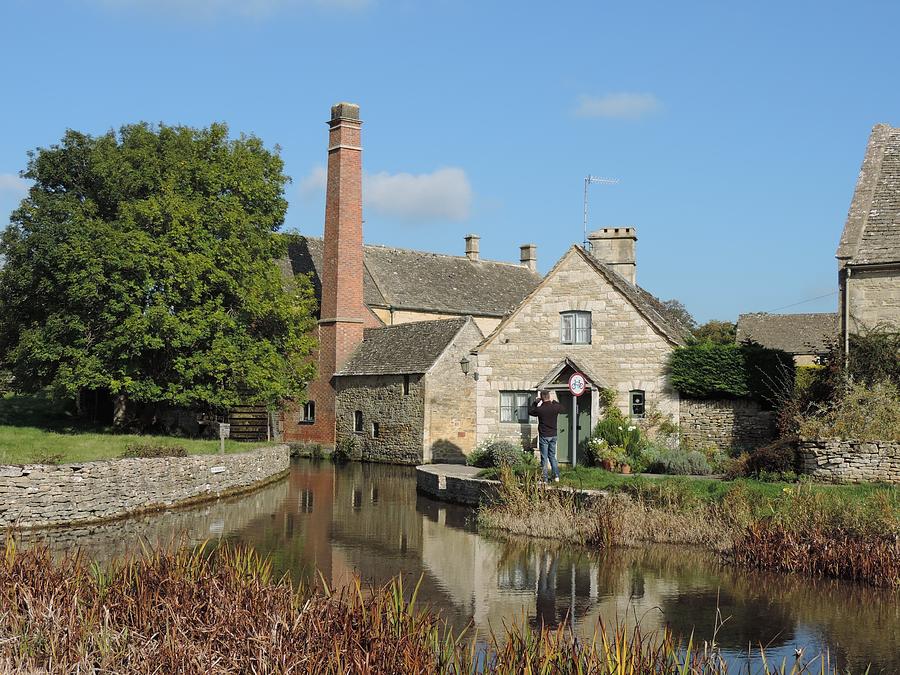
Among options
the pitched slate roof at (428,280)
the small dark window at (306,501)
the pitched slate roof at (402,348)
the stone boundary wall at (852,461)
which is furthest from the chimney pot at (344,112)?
the stone boundary wall at (852,461)

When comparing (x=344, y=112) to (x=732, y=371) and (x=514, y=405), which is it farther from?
(x=732, y=371)

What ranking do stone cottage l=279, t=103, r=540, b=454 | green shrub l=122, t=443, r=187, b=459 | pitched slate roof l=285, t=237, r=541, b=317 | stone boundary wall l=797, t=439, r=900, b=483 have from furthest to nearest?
1. pitched slate roof l=285, t=237, r=541, b=317
2. stone cottage l=279, t=103, r=540, b=454
3. green shrub l=122, t=443, r=187, b=459
4. stone boundary wall l=797, t=439, r=900, b=483

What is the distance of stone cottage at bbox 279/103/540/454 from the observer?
38.2 meters

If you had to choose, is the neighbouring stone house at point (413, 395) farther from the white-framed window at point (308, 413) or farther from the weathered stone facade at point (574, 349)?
the weathered stone facade at point (574, 349)

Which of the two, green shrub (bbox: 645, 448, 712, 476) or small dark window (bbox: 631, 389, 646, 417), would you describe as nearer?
green shrub (bbox: 645, 448, 712, 476)

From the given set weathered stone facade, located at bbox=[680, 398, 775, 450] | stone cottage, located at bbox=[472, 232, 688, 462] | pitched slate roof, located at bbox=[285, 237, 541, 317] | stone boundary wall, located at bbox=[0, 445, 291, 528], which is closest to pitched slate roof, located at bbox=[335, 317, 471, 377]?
pitched slate roof, located at bbox=[285, 237, 541, 317]

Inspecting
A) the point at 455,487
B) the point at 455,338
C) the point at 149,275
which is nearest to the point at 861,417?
the point at 455,487

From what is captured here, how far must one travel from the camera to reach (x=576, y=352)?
29375 millimetres

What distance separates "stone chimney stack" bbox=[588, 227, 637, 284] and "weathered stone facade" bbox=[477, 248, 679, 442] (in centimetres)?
486

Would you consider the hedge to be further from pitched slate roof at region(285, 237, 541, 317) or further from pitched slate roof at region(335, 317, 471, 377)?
Answer: pitched slate roof at region(285, 237, 541, 317)

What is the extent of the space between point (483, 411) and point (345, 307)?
1282 centimetres

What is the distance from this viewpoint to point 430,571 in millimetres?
14984

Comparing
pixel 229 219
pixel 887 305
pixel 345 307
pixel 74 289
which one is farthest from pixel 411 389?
pixel 887 305

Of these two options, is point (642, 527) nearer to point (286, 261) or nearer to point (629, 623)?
point (629, 623)
